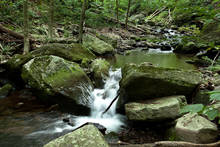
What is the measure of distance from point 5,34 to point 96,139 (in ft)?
27.2

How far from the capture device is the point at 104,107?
16.5 feet

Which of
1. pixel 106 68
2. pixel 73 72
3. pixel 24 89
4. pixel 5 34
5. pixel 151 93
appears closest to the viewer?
pixel 151 93

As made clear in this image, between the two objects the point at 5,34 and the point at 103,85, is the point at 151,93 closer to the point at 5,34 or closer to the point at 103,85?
the point at 103,85

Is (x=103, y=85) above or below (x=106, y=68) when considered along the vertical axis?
below

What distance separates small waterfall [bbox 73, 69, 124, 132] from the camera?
4387 millimetres

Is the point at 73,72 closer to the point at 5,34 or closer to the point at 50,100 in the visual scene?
the point at 50,100

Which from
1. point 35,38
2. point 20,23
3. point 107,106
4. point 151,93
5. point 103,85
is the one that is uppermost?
point 20,23

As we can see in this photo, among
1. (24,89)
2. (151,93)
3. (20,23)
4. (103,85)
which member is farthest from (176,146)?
(20,23)

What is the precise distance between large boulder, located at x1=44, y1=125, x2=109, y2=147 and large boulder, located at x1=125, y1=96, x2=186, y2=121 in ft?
6.19

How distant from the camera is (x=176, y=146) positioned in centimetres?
227

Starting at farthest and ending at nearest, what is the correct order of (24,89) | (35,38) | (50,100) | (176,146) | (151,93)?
1. (35,38)
2. (24,89)
3. (50,100)
4. (151,93)
5. (176,146)

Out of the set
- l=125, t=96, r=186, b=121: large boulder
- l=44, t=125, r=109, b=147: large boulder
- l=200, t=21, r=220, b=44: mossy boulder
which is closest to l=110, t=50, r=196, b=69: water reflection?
l=200, t=21, r=220, b=44: mossy boulder

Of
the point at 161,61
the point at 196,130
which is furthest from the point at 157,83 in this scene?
the point at 161,61

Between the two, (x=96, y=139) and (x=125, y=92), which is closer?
(x=96, y=139)
